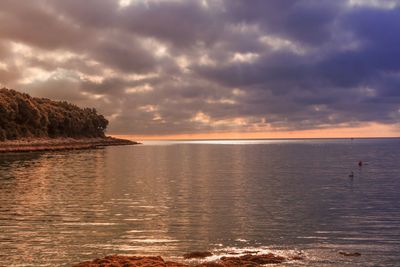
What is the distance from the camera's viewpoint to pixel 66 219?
31453 millimetres

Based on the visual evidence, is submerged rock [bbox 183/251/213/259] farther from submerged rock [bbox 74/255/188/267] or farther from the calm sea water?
submerged rock [bbox 74/255/188/267]

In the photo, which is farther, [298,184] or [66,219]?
[298,184]

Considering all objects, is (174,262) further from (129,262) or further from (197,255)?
(129,262)

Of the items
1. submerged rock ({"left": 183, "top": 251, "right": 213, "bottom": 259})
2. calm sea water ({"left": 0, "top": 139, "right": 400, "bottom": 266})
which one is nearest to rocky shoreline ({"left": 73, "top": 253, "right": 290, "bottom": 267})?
submerged rock ({"left": 183, "top": 251, "right": 213, "bottom": 259})

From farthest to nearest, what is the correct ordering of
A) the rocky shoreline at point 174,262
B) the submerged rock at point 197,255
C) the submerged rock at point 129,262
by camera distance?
the submerged rock at point 197,255, the rocky shoreline at point 174,262, the submerged rock at point 129,262

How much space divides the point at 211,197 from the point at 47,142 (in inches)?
6494

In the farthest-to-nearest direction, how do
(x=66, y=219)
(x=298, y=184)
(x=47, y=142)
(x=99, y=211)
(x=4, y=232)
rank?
(x=47, y=142) → (x=298, y=184) → (x=99, y=211) → (x=66, y=219) → (x=4, y=232)

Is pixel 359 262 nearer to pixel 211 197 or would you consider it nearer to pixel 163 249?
pixel 163 249

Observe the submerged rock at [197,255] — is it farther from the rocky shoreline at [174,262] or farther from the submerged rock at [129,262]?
the submerged rock at [129,262]

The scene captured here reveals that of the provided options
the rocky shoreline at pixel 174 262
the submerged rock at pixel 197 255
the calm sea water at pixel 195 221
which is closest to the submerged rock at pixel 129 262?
the rocky shoreline at pixel 174 262

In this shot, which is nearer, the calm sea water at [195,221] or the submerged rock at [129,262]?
the submerged rock at [129,262]

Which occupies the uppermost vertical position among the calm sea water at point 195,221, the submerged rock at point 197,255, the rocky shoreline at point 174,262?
the rocky shoreline at point 174,262

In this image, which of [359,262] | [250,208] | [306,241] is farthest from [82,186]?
[359,262]

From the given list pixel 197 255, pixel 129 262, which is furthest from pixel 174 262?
pixel 129 262
